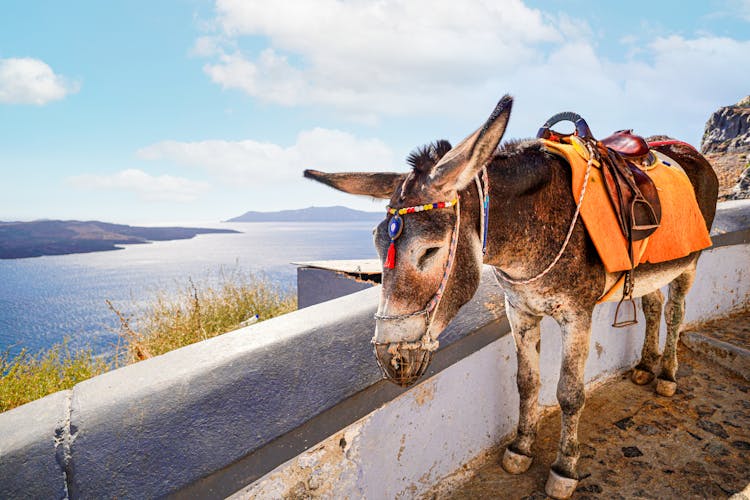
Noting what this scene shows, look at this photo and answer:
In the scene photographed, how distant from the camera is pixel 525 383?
7.86 ft

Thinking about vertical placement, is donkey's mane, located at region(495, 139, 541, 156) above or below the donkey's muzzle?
above

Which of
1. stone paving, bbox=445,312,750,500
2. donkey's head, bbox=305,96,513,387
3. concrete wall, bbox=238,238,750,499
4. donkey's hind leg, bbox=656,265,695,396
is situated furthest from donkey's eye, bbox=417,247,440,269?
donkey's hind leg, bbox=656,265,695,396

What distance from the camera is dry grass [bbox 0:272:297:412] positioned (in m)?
5.07

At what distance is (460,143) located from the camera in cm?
146

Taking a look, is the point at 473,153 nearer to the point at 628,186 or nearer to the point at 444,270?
the point at 444,270

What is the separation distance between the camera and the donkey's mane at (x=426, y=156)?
166 cm

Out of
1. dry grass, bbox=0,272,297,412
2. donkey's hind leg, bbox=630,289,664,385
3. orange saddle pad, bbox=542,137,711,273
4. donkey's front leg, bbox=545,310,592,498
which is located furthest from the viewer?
dry grass, bbox=0,272,297,412

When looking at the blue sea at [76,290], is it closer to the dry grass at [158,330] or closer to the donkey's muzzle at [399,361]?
the dry grass at [158,330]

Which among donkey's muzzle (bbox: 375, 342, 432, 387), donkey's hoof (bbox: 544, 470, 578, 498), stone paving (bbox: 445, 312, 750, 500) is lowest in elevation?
stone paving (bbox: 445, 312, 750, 500)

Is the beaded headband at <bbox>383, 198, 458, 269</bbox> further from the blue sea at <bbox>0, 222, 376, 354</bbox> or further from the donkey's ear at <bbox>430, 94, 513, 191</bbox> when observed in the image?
the blue sea at <bbox>0, 222, 376, 354</bbox>

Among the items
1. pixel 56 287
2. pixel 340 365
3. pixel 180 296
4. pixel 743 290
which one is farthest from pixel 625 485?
pixel 56 287

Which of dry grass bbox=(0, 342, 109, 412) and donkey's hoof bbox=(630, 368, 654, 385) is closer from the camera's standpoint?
donkey's hoof bbox=(630, 368, 654, 385)

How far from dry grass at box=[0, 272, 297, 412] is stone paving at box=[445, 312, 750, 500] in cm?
460

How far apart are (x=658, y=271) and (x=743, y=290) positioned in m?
3.92
